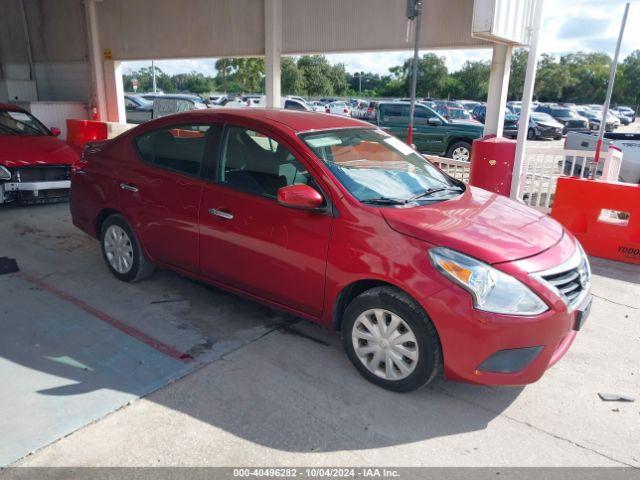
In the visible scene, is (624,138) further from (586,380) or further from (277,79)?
(586,380)

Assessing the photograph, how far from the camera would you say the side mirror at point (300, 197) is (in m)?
3.47

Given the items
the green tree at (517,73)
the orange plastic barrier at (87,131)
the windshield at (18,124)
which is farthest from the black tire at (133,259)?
the green tree at (517,73)

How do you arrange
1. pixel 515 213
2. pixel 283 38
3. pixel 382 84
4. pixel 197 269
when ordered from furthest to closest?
1. pixel 382 84
2. pixel 283 38
3. pixel 197 269
4. pixel 515 213

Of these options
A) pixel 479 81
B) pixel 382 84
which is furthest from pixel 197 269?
pixel 382 84

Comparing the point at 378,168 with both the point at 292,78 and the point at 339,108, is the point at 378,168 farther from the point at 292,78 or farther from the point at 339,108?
the point at 292,78

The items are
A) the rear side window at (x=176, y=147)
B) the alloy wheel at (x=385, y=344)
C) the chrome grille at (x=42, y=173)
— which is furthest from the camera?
the chrome grille at (x=42, y=173)

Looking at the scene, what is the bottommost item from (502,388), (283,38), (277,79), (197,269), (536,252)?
(502,388)

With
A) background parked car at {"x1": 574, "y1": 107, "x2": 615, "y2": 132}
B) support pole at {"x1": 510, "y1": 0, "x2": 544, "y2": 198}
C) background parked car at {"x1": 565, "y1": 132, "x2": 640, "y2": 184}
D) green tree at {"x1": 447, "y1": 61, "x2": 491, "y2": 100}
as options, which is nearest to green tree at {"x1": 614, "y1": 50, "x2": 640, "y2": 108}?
green tree at {"x1": 447, "y1": 61, "x2": 491, "y2": 100}

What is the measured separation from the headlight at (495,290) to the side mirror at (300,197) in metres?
1.00

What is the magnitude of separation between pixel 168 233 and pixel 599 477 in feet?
11.6

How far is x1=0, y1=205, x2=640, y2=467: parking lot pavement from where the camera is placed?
112 inches

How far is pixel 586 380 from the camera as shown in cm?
365

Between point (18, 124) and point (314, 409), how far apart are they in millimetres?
7949

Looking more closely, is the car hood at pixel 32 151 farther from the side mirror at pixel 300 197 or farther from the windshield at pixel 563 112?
the windshield at pixel 563 112
